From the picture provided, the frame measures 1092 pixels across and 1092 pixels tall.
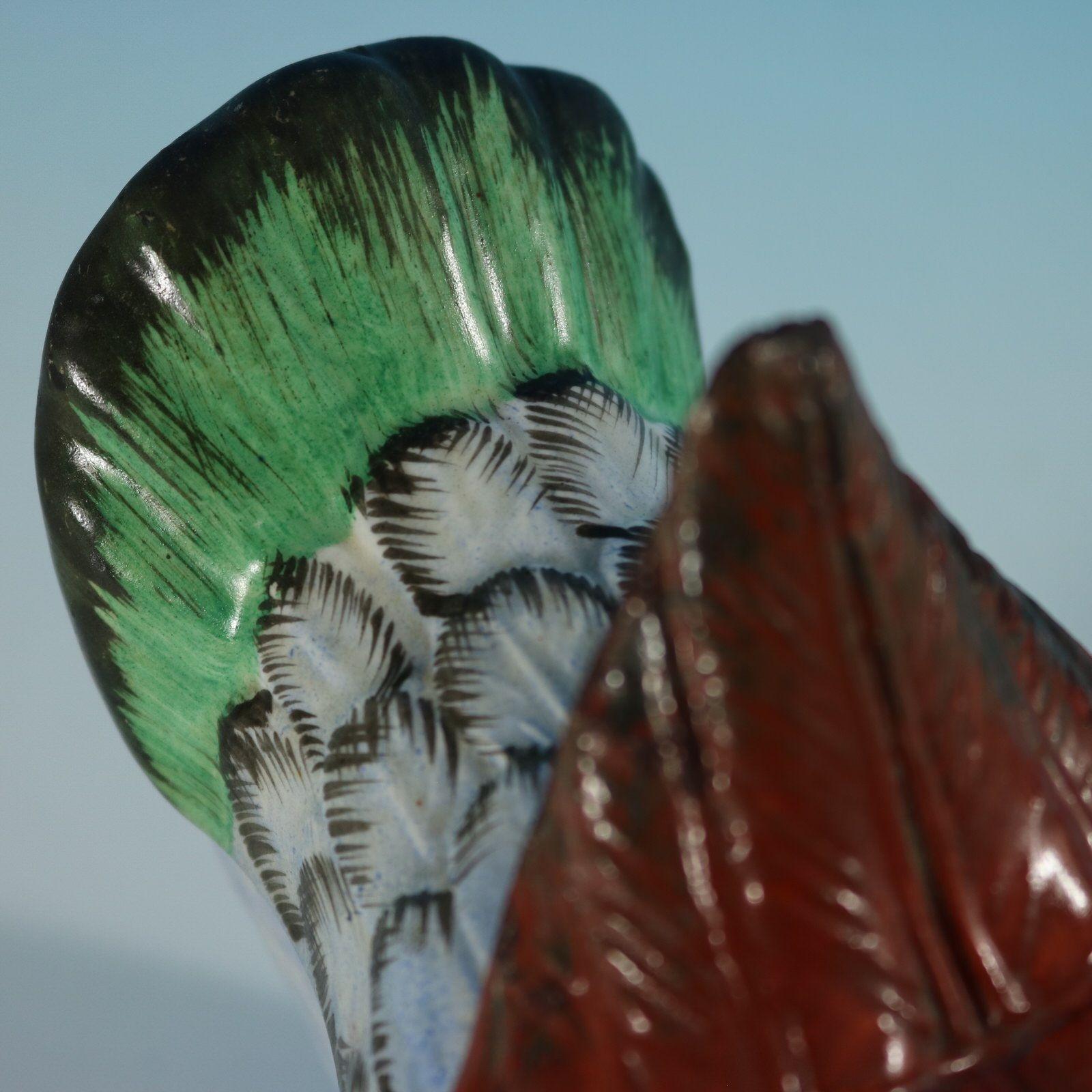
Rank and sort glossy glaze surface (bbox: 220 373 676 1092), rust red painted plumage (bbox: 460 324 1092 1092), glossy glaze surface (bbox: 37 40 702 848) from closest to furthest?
rust red painted plumage (bbox: 460 324 1092 1092), glossy glaze surface (bbox: 220 373 676 1092), glossy glaze surface (bbox: 37 40 702 848)

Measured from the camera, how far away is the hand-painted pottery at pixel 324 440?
401 millimetres

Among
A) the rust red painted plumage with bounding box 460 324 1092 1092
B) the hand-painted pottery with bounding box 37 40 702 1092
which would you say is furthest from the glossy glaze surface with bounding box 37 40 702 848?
the rust red painted plumage with bounding box 460 324 1092 1092

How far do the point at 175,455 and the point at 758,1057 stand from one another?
0.29 meters

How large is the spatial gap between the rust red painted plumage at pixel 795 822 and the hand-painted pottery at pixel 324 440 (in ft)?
0.47

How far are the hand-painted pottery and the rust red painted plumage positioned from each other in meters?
0.14

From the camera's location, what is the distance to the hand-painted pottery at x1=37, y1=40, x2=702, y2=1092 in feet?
1.32

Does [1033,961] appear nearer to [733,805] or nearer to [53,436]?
[733,805]

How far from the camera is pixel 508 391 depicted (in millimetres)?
465

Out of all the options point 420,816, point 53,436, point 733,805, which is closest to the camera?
point 733,805

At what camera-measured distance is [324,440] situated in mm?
454

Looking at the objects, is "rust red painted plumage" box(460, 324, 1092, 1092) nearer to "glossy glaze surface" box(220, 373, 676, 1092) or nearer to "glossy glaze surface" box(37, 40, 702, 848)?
"glossy glaze surface" box(220, 373, 676, 1092)

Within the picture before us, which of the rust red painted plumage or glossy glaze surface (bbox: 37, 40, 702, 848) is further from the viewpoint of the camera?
glossy glaze surface (bbox: 37, 40, 702, 848)

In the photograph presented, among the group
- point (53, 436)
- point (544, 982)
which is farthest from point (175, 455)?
point (544, 982)

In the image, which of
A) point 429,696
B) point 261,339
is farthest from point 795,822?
point 261,339
